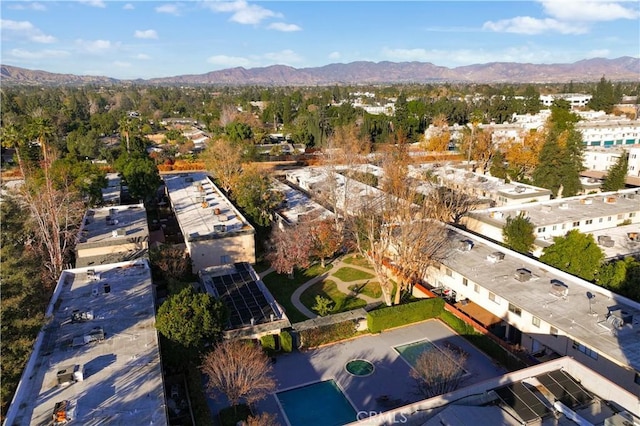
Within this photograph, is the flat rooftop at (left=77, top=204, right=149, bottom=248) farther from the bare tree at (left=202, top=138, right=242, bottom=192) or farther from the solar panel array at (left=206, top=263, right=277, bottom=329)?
the bare tree at (left=202, top=138, right=242, bottom=192)

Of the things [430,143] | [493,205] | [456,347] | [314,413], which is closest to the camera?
[314,413]

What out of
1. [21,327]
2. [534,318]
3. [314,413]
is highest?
[21,327]

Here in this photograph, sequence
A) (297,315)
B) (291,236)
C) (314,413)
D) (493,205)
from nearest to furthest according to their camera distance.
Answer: (314,413), (297,315), (291,236), (493,205)

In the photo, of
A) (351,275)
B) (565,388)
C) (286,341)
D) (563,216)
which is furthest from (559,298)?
(563,216)

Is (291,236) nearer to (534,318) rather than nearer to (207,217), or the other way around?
(207,217)

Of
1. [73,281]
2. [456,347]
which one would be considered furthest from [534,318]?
[73,281]

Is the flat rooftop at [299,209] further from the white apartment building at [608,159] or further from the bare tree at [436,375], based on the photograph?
the white apartment building at [608,159]
